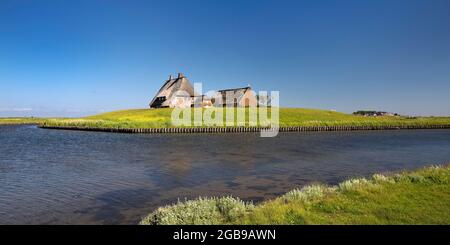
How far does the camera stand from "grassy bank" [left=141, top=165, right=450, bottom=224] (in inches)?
356

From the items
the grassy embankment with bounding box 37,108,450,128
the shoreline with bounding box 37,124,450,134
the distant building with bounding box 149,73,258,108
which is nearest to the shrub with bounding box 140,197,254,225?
the shoreline with bounding box 37,124,450,134

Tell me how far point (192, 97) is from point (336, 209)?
8301cm

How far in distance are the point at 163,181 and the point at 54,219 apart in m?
7.20

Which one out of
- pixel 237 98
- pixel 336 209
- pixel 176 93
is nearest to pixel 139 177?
pixel 336 209

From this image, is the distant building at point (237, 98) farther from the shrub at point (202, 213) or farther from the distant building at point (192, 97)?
the shrub at point (202, 213)

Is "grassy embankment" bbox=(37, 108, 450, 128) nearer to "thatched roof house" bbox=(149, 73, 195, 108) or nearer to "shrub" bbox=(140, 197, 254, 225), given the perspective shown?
"thatched roof house" bbox=(149, 73, 195, 108)

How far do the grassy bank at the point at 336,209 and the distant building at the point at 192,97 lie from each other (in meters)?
76.3

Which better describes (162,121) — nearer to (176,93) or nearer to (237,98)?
(176,93)

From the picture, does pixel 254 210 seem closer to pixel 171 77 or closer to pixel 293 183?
pixel 293 183

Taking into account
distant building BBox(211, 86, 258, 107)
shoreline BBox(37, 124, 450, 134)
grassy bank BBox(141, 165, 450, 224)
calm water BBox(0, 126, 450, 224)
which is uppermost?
distant building BBox(211, 86, 258, 107)

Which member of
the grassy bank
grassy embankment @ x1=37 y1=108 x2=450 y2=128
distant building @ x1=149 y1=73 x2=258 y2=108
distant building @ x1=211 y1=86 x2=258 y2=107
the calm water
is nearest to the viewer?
the grassy bank

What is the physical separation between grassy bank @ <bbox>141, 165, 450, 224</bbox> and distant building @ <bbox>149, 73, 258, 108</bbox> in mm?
76276

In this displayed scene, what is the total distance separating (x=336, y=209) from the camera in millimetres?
10062

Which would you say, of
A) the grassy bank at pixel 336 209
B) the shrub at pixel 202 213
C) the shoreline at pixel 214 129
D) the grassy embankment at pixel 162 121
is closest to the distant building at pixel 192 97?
the grassy embankment at pixel 162 121
